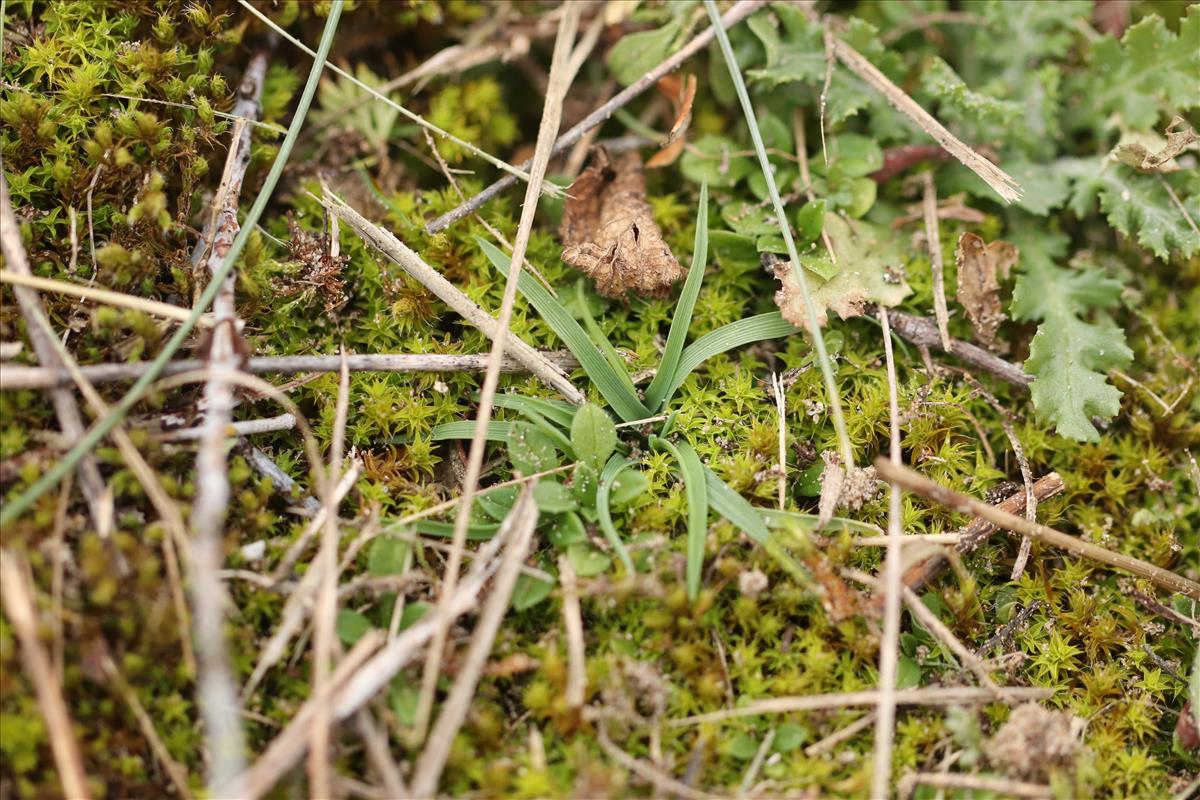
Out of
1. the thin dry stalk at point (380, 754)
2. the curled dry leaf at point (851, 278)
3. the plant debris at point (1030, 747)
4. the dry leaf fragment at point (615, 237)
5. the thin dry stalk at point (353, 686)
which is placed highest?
the dry leaf fragment at point (615, 237)

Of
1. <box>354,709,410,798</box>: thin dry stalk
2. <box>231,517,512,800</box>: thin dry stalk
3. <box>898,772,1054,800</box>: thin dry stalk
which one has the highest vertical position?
<box>231,517,512,800</box>: thin dry stalk

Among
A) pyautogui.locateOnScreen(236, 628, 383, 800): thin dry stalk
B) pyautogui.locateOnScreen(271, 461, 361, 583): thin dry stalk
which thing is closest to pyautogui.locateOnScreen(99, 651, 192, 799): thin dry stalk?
pyautogui.locateOnScreen(236, 628, 383, 800): thin dry stalk

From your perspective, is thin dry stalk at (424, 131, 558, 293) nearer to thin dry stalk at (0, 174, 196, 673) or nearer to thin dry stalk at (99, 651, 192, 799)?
thin dry stalk at (0, 174, 196, 673)

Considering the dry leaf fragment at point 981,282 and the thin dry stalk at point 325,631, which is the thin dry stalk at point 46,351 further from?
the dry leaf fragment at point 981,282

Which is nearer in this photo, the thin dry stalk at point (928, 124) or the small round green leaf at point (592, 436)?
the small round green leaf at point (592, 436)

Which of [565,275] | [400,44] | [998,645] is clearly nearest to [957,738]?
[998,645]

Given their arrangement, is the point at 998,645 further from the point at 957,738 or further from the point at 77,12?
the point at 77,12

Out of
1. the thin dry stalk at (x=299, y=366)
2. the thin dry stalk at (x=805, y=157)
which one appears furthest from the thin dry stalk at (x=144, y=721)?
the thin dry stalk at (x=805, y=157)
